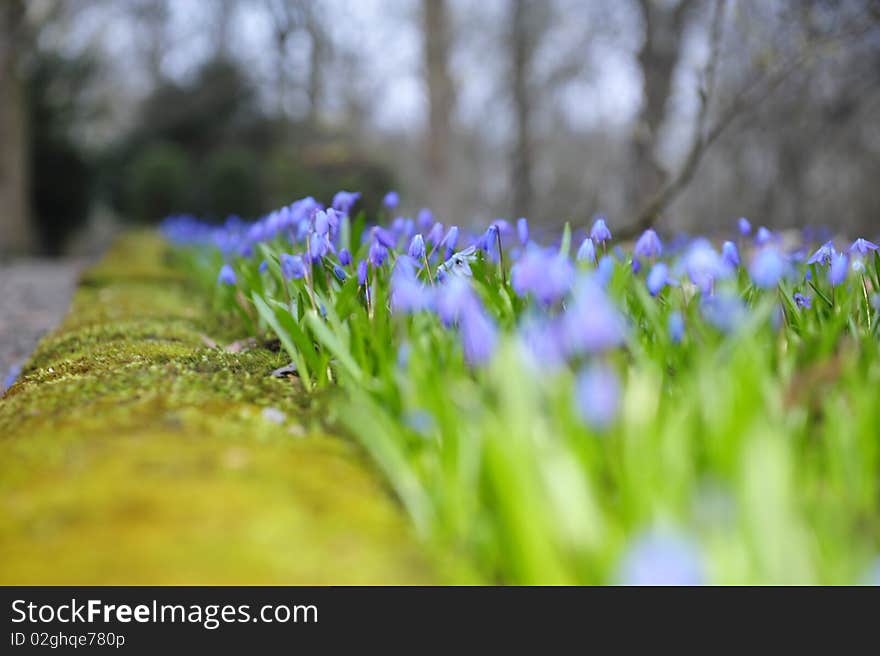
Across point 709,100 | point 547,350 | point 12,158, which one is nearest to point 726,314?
point 547,350

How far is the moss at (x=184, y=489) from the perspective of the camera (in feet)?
3.86

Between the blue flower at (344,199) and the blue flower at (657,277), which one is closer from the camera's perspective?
the blue flower at (657,277)

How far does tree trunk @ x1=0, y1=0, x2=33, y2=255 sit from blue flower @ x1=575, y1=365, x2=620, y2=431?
443 inches

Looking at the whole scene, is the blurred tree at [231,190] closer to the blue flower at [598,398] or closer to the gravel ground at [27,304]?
the gravel ground at [27,304]

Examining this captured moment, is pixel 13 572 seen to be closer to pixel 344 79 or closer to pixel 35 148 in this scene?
pixel 35 148

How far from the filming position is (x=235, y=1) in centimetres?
1995

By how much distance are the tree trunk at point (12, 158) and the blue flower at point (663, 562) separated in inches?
449

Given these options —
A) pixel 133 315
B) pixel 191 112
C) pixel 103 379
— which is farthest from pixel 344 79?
pixel 103 379

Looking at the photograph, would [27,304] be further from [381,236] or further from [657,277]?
[657,277]

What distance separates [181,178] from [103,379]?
41.7 ft

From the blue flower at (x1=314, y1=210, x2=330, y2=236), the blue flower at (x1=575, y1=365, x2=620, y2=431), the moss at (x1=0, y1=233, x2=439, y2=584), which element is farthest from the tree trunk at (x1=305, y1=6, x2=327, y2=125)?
the blue flower at (x1=575, y1=365, x2=620, y2=431)

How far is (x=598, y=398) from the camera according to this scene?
107 cm

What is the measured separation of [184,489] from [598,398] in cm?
74

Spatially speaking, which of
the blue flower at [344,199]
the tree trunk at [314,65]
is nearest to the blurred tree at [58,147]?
the tree trunk at [314,65]
